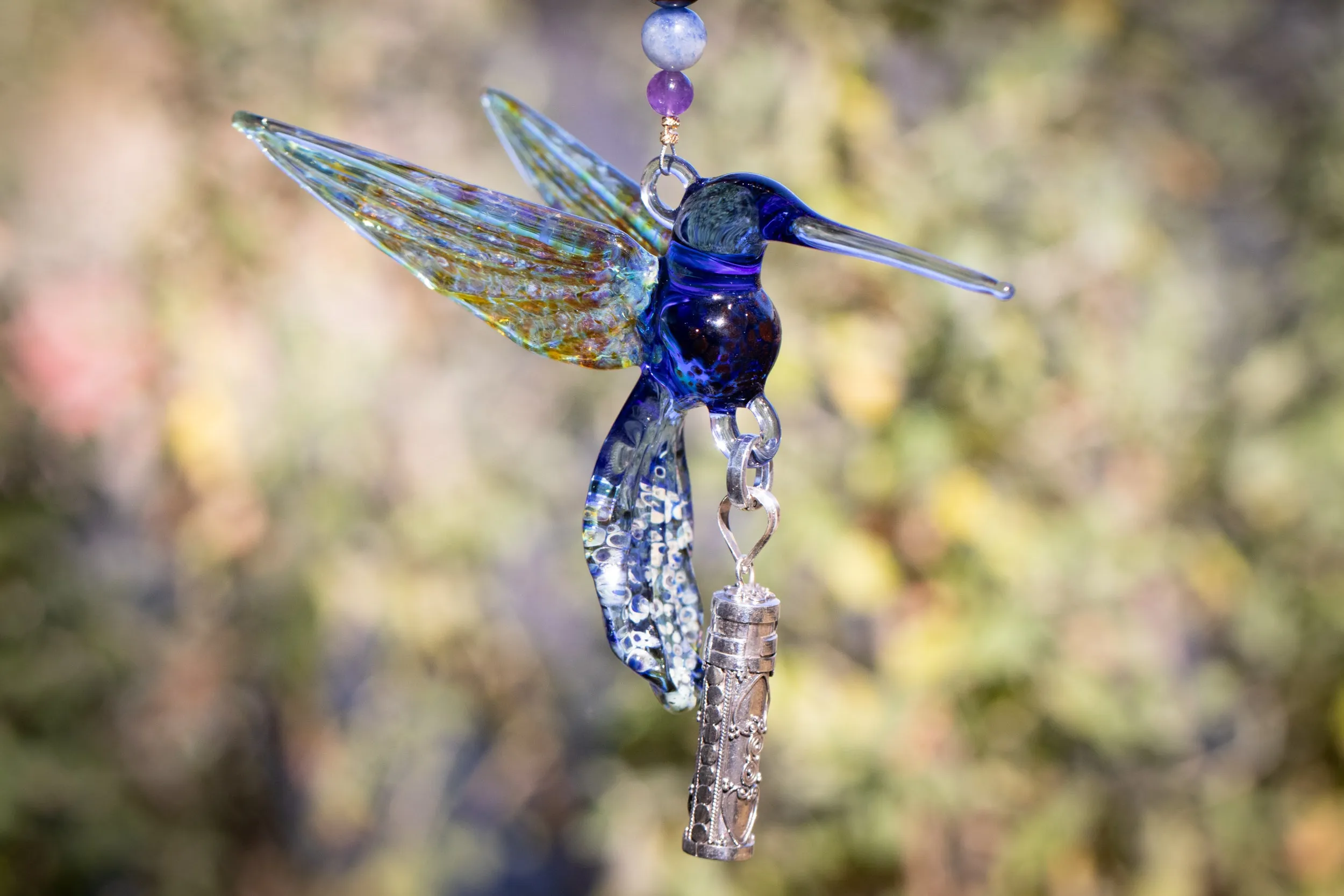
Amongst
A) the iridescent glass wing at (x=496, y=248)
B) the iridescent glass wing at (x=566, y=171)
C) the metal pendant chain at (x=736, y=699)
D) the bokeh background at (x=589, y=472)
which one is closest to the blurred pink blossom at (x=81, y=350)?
the bokeh background at (x=589, y=472)

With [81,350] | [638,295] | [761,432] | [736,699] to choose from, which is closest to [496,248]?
[638,295]

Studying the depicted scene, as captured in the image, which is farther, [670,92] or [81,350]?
[81,350]

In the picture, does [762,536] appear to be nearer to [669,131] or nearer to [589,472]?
[669,131]

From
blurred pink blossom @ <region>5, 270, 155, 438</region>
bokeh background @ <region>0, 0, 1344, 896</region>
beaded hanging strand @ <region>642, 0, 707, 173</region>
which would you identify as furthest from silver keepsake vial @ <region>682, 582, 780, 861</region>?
blurred pink blossom @ <region>5, 270, 155, 438</region>

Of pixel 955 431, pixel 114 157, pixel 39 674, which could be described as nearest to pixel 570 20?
pixel 114 157

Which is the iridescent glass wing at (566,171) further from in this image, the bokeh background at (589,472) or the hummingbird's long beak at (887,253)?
the bokeh background at (589,472)

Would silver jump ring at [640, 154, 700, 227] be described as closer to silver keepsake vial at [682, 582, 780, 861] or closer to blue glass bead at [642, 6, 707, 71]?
blue glass bead at [642, 6, 707, 71]
